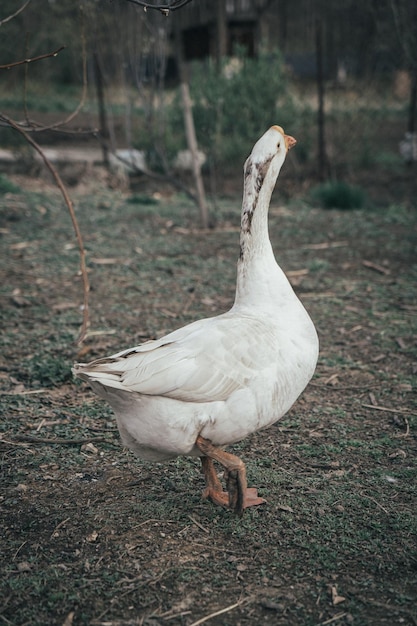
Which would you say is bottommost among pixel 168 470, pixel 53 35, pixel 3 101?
pixel 168 470

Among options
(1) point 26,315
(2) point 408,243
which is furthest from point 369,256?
(1) point 26,315

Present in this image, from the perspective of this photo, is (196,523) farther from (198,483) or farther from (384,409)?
(384,409)

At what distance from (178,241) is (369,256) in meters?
2.16

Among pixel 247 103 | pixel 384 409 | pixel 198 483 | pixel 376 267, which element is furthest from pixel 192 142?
pixel 198 483

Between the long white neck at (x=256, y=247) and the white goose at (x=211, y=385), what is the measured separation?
0.15 m

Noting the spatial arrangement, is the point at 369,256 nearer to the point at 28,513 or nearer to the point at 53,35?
the point at 28,513

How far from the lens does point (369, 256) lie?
23.1ft

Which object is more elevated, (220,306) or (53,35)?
(53,35)

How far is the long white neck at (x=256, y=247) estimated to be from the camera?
317cm

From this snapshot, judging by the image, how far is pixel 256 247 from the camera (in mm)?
3217

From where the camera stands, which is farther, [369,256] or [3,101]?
[3,101]

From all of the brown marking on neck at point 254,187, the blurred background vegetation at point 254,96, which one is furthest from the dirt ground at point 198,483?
the blurred background vegetation at point 254,96

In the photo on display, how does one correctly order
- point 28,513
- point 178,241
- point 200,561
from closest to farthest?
point 200,561
point 28,513
point 178,241

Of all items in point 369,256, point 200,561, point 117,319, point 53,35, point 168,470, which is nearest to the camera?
point 200,561
